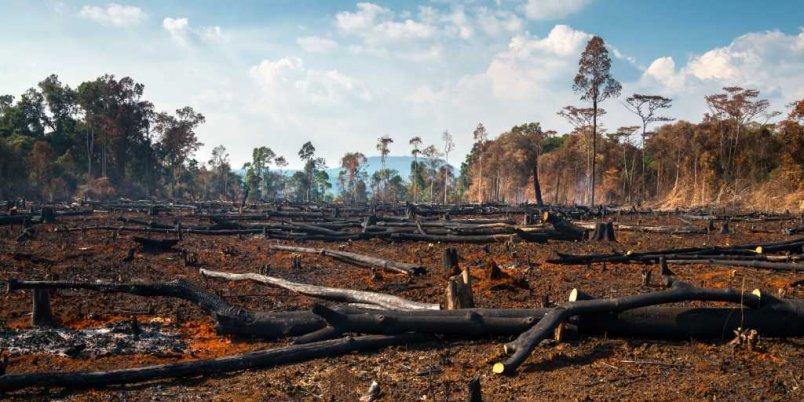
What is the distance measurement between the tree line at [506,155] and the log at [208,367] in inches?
1393

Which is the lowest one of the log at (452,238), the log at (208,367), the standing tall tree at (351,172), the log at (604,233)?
the log at (208,367)

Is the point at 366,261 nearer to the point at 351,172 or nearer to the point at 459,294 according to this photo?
the point at 459,294

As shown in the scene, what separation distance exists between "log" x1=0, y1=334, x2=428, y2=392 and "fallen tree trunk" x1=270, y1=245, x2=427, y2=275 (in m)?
5.54

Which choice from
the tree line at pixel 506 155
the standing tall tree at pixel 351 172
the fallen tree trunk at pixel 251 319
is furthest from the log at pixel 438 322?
the standing tall tree at pixel 351 172

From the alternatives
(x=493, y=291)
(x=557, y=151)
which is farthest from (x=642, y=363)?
(x=557, y=151)

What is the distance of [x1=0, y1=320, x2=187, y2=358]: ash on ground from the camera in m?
7.22

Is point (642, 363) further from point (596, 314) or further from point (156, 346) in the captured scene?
point (156, 346)

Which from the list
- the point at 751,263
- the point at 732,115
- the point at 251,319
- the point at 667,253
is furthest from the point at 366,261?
the point at 732,115

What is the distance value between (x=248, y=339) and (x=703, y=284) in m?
8.57

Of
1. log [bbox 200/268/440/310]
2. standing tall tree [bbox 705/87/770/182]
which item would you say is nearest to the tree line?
standing tall tree [bbox 705/87/770/182]

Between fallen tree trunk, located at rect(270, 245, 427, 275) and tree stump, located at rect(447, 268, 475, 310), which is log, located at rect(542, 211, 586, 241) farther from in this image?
tree stump, located at rect(447, 268, 475, 310)

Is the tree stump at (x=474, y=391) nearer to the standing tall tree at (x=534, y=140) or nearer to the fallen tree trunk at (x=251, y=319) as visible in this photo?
the fallen tree trunk at (x=251, y=319)

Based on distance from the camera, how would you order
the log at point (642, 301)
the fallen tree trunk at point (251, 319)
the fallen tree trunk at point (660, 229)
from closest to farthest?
the log at point (642, 301), the fallen tree trunk at point (251, 319), the fallen tree trunk at point (660, 229)

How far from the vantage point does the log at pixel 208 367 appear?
559cm
